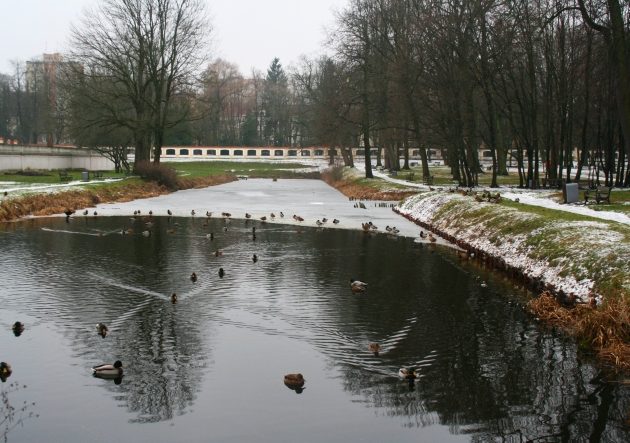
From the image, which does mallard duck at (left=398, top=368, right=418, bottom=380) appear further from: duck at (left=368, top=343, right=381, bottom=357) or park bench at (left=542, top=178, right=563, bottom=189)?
park bench at (left=542, top=178, right=563, bottom=189)

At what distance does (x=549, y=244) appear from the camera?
18359 mm

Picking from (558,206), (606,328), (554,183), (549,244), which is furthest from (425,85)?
(606,328)

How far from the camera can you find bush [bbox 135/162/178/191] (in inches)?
2144

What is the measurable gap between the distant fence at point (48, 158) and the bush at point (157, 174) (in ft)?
40.5

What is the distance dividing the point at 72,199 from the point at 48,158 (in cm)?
2942

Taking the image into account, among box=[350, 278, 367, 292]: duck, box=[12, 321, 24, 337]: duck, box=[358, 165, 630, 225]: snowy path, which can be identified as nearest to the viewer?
box=[12, 321, 24, 337]: duck

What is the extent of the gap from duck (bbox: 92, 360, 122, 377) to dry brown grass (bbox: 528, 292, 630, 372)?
8.42 m

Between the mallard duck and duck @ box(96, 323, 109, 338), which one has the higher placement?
duck @ box(96, 323, 109, 338)

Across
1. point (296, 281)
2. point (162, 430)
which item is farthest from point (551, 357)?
point (296, 281)

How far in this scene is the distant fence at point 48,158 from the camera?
58062mm

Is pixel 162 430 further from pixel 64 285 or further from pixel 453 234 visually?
pixel 453 234

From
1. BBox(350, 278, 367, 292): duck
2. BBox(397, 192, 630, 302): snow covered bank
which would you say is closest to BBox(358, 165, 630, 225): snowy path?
BBox(397, 192, 630, 302): snow covered bank

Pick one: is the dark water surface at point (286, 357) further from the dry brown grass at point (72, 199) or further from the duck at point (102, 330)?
the dry brown grass at point (72, 199)

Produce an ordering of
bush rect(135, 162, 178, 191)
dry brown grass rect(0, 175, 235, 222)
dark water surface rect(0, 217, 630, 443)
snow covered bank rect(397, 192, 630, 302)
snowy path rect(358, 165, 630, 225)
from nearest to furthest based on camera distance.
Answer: dark water surface rect(0, 217, 630, 443) → snow covered bank rect(397, 192, 630, 302) → snowy path rect(358, 165, 630, 225) → dry brown grass rect(0, 175, 235, 222) → bush rect(135, 162, 178, 191)
